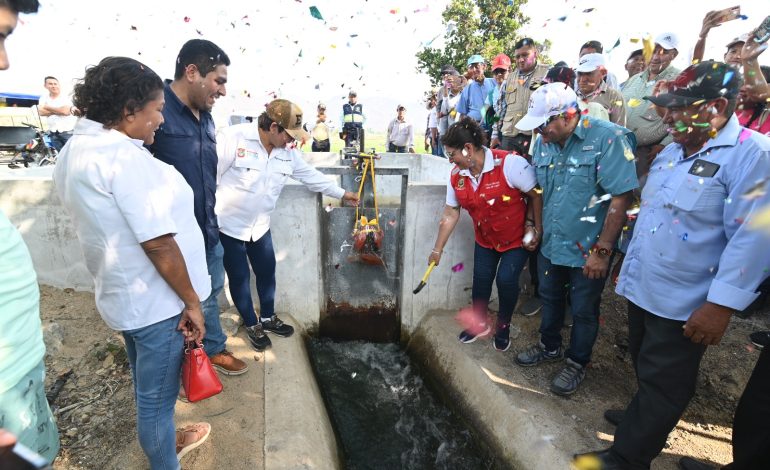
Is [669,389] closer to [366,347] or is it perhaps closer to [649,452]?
[649,452]

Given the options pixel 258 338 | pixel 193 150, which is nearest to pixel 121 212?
pixel 193 150

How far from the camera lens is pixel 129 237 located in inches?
59.6

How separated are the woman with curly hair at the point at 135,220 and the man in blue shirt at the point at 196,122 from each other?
0.78 meters

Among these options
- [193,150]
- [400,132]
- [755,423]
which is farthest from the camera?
[400,132]

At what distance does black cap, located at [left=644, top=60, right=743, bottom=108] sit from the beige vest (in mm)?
2536

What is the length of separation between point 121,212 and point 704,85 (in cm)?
257

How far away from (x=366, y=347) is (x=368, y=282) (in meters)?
0.76

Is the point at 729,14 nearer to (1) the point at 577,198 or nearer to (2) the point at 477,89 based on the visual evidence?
(1) the point at 577,198

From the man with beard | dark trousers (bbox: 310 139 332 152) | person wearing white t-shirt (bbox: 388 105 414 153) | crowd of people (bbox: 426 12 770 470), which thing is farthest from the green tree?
crowd of people (bbox: 426 12 770 470)

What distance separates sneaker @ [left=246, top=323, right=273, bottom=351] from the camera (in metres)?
3.33

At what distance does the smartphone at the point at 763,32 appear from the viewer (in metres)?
2.47

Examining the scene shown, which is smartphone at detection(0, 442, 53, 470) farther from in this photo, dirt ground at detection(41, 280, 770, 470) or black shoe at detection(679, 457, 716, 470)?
black shoe at detection(679, 457, 716, 470)

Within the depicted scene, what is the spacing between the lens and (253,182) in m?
2.98

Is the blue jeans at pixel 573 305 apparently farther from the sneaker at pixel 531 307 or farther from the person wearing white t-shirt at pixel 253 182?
the person wearing white t-shirt at pixel 253 182
